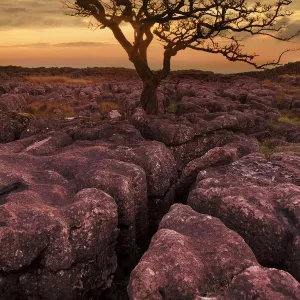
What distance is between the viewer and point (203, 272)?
848 centimetres

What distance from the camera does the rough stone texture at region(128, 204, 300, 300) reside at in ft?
25.0

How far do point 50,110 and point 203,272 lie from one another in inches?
1386

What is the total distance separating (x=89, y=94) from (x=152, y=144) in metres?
37.9

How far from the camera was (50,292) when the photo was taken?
1041 cm

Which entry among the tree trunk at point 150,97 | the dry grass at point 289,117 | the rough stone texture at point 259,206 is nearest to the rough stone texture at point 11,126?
the tree trunk at point 150,97

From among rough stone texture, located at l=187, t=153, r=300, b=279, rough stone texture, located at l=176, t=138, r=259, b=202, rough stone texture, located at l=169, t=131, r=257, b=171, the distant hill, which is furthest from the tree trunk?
the distant hill

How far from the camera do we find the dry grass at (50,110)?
38.8 m

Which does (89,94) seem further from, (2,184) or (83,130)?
(2,184)

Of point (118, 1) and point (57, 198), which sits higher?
point (118, 1)

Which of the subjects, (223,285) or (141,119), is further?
(141,119)

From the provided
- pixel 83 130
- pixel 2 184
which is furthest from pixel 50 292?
pixel 83 130

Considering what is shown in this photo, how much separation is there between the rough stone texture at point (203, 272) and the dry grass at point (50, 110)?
98.7 feet

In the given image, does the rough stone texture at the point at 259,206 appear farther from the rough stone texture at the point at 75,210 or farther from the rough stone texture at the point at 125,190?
the rough stone texture at the point at 75,210

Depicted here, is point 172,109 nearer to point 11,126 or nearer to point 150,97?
point 150,97
